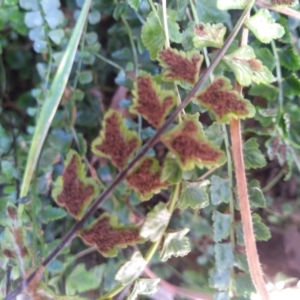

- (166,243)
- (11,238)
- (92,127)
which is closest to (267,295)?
(166,243)

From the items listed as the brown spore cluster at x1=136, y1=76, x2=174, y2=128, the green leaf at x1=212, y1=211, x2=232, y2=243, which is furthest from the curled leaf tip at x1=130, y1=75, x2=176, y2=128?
the green leaf at x1=212, y1=211, x2=232, y2=243

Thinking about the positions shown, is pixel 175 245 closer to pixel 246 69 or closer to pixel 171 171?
pixel 171 171

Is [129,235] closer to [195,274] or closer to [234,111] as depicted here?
[234,111]

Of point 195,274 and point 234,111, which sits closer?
point 234,111

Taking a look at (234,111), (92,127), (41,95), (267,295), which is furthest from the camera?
(92,127)

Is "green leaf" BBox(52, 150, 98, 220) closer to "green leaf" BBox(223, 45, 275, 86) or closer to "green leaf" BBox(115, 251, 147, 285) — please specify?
"green leaf" BBox(115, 251, 147, 285)

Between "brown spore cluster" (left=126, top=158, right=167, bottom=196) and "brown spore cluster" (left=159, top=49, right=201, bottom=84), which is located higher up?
"brown spore cluster" (left=159, top=49, right=201, bottom=84)
